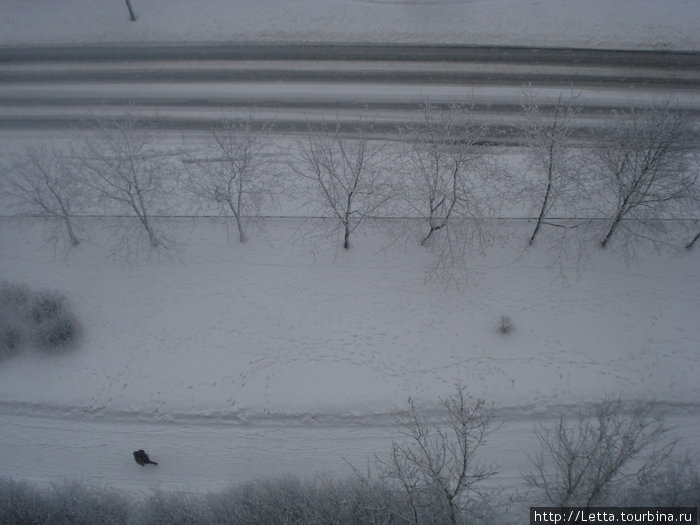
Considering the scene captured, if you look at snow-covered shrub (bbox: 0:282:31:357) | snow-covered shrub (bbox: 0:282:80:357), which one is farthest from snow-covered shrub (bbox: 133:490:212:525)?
snow-covered shrub (bbox: 0:282:31:357)

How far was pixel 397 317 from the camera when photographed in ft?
62.6

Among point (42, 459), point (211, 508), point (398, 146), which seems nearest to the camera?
point (211, 508)

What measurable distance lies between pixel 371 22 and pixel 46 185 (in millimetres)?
17733

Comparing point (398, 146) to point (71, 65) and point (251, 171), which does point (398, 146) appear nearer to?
point (251, 171)

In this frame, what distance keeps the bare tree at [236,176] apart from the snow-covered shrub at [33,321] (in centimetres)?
729

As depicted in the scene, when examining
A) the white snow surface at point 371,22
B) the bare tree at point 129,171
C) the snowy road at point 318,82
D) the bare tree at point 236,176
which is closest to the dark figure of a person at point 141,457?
the bare tree at point 129,171

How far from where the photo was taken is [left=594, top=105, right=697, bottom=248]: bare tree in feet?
56.2

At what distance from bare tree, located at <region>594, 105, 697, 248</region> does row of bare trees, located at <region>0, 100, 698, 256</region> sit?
0.21 feet

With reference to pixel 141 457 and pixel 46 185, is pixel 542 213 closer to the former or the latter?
pixel 141 457

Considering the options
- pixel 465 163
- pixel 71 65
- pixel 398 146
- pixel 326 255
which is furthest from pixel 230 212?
pixel 71 65

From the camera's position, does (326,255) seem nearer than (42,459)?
No

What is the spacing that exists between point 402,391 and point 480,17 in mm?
19917

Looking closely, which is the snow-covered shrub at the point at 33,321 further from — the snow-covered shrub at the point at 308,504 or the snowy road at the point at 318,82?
the snowy road at the point at 318,82

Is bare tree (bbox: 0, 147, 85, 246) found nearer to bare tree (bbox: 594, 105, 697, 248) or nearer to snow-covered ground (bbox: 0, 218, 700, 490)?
snow-covered ground (bbox: 0, 218, 700, 490)
